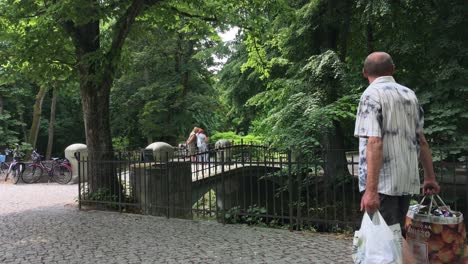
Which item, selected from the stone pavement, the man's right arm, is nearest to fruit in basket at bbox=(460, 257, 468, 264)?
the man's right arm

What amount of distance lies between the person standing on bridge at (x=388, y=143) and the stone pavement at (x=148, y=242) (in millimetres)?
2451

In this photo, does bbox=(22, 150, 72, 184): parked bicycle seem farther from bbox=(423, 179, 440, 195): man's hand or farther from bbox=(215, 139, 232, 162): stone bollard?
bbox=(423, 179, 440, 195): man's hand

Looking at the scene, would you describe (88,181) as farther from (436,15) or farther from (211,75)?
(211,75)

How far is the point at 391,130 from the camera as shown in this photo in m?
3.41

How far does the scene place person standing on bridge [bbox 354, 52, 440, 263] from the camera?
334cm

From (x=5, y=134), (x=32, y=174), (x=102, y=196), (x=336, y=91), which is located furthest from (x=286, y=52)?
(x=5, y=134)

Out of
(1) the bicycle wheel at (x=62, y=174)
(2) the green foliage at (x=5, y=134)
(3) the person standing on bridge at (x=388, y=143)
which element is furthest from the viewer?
(2) the green foliage at (x=5, y=134)

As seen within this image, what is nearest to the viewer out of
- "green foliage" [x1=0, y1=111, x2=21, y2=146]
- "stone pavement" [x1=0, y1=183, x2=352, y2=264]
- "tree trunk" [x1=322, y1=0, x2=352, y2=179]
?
"stone pavement" [x1=0, y1=183, x2=352, y2=264]

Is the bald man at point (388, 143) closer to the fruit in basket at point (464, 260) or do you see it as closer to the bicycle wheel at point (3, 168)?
the fruit in basket at point (464, 260)

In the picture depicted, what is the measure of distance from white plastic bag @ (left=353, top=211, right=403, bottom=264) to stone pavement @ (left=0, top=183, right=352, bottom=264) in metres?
2.50

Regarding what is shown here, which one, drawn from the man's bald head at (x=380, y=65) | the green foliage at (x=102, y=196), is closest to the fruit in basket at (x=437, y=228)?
the man's bald head at (x=380, y=65)

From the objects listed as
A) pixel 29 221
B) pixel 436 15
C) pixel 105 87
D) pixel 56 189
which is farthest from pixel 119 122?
pixel 436 15

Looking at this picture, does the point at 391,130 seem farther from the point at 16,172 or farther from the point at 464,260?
the point at 16,172

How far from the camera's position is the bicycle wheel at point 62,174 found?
17750 millimetres
